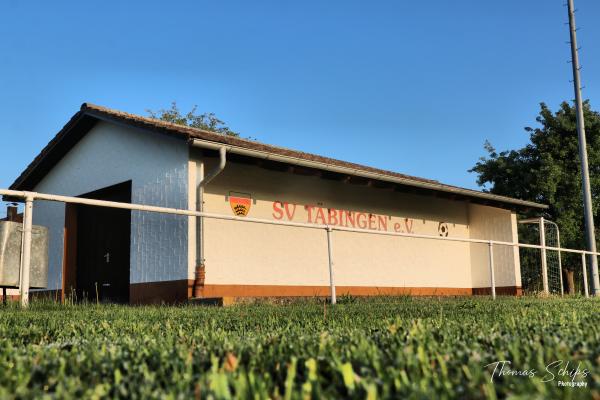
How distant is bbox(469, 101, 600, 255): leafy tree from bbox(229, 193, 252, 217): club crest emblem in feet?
43.4

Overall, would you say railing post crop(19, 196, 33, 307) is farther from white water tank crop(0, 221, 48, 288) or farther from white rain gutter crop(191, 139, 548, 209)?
white rain gutter crop(191, 139, 548, 209)

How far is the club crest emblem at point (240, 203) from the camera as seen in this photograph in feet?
34.9

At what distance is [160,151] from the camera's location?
10.3 metres

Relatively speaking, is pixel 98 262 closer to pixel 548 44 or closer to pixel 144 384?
pixel 144 384

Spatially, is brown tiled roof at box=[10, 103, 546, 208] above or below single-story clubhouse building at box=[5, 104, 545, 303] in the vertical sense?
above

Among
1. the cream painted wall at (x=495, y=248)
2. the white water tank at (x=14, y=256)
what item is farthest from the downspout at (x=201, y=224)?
the cream painted wall at (x=495, y=248)

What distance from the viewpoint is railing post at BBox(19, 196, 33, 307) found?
5230 mm

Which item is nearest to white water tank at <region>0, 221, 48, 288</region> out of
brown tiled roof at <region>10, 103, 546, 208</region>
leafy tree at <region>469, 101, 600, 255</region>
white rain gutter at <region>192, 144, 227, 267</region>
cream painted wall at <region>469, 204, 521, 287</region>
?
white rain gutter at <region>192, 144, 227, 267</region>

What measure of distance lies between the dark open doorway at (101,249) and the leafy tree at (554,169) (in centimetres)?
1471

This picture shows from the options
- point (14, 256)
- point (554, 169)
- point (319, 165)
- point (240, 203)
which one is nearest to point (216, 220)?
point (240, 203)

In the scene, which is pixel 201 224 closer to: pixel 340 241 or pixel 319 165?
pixel 319 165

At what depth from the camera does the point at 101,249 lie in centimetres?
1172

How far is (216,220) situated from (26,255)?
16.6 ft

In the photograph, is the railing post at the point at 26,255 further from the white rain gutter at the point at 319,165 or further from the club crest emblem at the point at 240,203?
the club crest emblem at the point at 240,203
